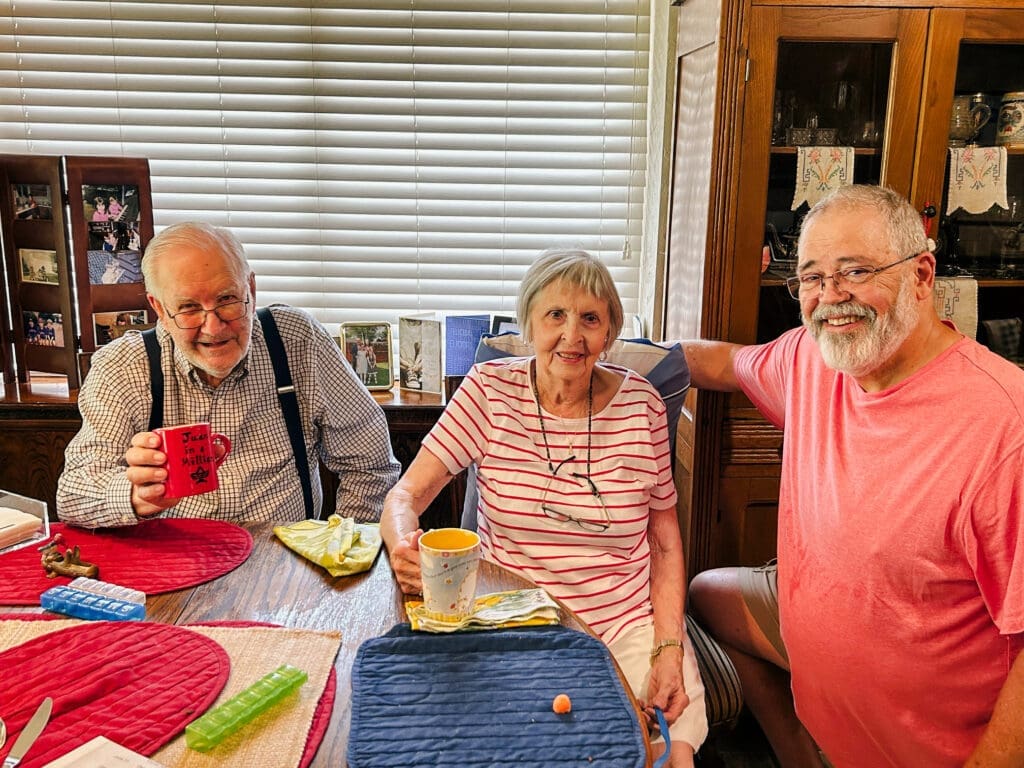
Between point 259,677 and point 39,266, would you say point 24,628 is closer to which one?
point 259,677

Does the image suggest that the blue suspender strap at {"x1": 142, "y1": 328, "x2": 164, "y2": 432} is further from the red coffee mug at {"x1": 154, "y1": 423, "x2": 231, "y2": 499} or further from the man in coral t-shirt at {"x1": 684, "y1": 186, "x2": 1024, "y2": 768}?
the man in coral t-shirt at {"x1": 684, "y1": 186, "x2": 1024, "y2": 768}

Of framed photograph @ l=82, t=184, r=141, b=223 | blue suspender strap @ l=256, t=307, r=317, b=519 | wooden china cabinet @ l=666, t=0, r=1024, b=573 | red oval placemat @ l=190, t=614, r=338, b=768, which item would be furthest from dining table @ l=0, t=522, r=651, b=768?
framed photograph @ l=82, t=184, r=141, b=223

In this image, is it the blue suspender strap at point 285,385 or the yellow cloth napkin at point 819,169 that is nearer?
the blue suspender strap at point 285,385

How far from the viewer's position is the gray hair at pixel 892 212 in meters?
1.48

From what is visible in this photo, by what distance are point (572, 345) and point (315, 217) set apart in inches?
55.0

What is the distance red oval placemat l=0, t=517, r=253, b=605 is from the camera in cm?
128

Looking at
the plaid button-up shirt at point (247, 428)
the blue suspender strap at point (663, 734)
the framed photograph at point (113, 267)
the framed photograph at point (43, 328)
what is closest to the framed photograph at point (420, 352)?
the plaid button-up shirt at point (247, 428)

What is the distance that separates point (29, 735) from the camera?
0.91 meters

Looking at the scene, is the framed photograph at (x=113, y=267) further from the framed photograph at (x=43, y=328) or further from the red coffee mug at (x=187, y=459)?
the red coffee mug at (x=187, y=459)

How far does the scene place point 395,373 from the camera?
2.76 meters

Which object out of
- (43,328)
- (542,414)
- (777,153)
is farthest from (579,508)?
(43,328)

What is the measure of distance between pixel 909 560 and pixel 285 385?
131 centimetres

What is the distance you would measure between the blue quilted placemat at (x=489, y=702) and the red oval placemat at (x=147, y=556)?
15.0 inches

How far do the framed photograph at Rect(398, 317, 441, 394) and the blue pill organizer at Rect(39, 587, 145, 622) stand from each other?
1.39 m
